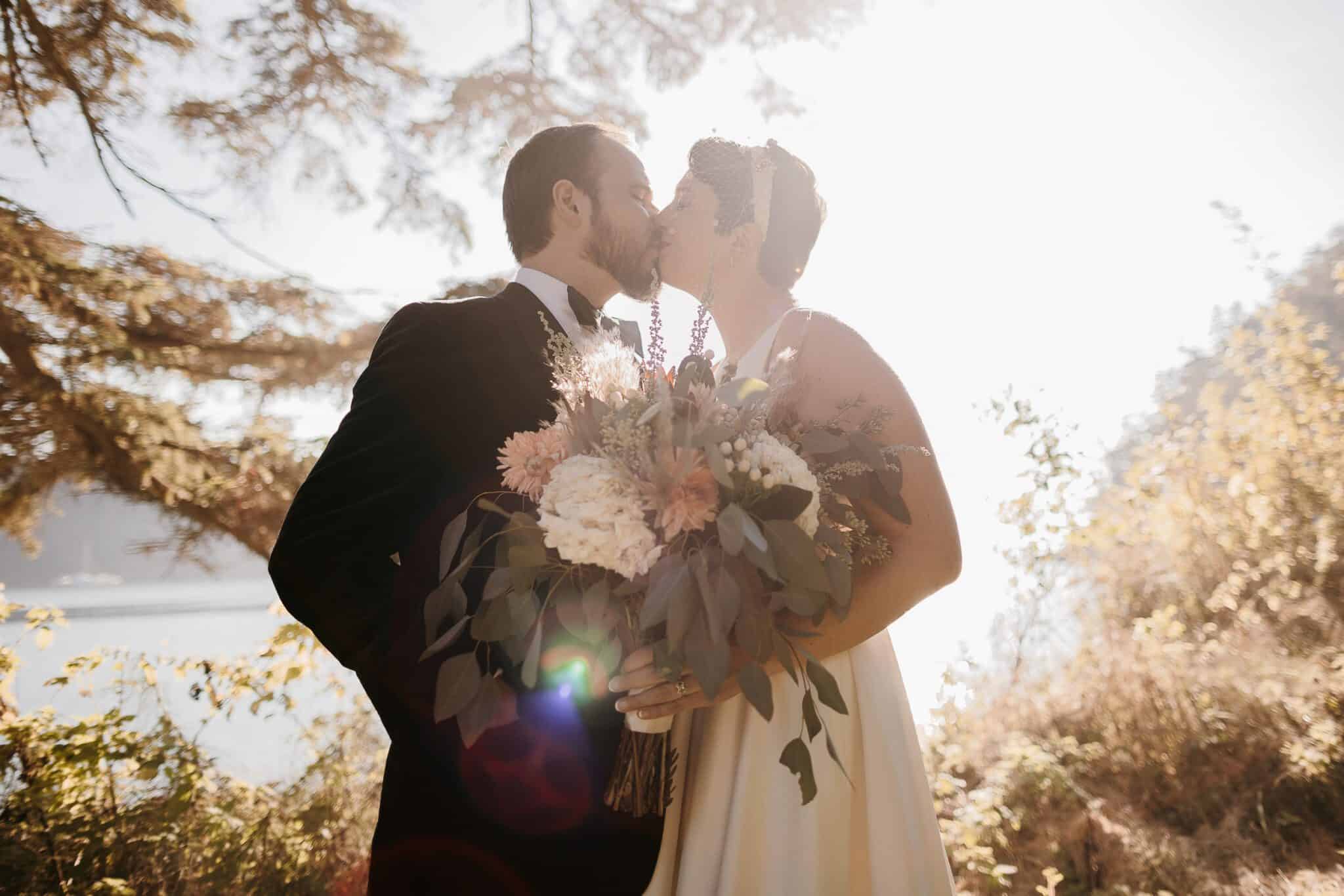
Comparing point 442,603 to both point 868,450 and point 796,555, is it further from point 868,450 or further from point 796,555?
point 868,450

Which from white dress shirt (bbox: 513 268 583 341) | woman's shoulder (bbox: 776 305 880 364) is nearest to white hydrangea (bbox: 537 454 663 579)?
woman's shoulder (bbox: 776 305 880 364)

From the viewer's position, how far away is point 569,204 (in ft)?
8.20

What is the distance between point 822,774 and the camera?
1637 millimetres

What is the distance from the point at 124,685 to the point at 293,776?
100 cm

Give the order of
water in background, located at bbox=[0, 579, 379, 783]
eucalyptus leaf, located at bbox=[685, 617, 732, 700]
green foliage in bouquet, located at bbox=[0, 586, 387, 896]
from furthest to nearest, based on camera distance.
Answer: water in background, located at bbox=[0, 579, 379, 783] < green foliage in bouquet, located at bbox=[0, 586, 387, 896] < eucalyptus leaf, located at bbox=[685, 617, 732, 700]

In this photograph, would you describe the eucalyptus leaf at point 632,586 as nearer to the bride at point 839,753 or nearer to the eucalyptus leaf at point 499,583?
the eucalyptus leaf at point 499,583

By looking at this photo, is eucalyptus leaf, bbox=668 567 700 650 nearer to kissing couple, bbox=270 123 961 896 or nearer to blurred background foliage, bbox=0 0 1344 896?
kissing couple, bbox=270 123 961 896

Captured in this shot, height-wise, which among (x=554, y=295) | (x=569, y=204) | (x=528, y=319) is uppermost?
(x=569, y=204)

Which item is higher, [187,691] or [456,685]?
[187,691]

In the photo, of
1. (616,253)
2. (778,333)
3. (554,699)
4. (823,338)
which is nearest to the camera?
(554,699)

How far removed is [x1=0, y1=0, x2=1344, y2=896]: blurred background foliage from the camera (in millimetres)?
3396

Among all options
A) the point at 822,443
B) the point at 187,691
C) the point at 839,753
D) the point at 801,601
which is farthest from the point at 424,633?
the point at 187,691

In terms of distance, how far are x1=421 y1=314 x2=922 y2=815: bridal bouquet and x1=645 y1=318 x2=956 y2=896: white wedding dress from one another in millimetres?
362

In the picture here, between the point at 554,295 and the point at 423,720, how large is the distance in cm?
121
